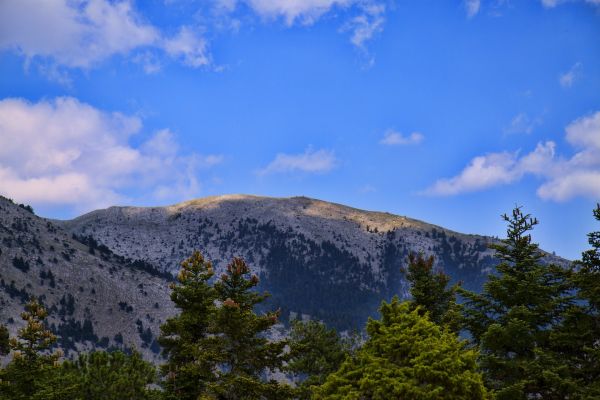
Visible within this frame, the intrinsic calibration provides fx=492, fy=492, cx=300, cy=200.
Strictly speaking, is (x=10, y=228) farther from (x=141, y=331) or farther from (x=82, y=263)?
(x=141, y=331)

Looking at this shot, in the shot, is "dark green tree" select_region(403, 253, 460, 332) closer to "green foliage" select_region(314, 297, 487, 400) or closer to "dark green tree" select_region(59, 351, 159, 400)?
"green foliage" select_region(314, 297, 487, 400)

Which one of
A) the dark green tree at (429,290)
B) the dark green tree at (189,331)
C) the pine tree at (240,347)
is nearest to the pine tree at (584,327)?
the dark green tree at (429,290)

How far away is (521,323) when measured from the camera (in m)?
21.1

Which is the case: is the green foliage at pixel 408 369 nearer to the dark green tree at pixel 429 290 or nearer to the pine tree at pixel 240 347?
the pine tree at pixel 240 347

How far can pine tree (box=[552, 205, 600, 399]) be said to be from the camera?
20328mm

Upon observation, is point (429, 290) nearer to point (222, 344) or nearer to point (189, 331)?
point (222, 344)

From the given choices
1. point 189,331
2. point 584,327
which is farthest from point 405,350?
point 189,331

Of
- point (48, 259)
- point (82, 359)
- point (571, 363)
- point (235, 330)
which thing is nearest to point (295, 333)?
point (82, 359)

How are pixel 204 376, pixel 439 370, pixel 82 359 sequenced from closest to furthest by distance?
pixel 439 370
pixel 204 376
pixel 82 359

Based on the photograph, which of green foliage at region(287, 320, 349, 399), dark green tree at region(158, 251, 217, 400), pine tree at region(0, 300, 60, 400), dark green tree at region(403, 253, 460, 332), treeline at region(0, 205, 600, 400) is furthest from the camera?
green foliage at region(287, 320, 349, 399)

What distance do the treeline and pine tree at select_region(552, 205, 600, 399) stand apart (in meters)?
0.05

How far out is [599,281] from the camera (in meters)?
20.1

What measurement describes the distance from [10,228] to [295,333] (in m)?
136

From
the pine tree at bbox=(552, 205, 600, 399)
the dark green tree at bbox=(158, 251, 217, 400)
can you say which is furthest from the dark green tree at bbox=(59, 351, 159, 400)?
the pine tree at bbox=(552, 205, 600, 399)
